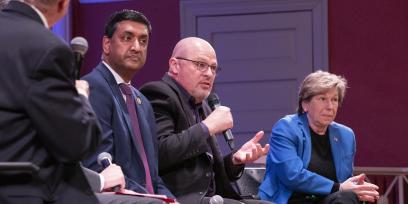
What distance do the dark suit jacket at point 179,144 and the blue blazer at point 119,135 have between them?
0.12 meters

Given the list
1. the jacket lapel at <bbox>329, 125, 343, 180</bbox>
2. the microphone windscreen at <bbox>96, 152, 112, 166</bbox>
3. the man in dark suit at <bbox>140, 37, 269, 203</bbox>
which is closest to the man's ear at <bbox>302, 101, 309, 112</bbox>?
the jacket lapel at <bbox>329, 125, 343, 180</bbox>

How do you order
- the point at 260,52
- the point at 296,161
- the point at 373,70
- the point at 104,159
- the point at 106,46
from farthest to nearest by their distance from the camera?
1. the point at 260,52
2. the point at 373,70
3. the point at 296,161
4. the point at 106,46
5. the point at 104,159

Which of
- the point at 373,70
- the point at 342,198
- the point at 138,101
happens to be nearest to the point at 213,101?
the point at 138,101

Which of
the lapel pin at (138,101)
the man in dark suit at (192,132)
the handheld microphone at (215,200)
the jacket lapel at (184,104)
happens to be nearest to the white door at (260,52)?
the man in dark suit at (192,132)

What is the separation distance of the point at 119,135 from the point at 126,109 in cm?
15

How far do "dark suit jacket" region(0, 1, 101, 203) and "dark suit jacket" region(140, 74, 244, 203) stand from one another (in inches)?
46.2

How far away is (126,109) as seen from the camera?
2.86 meters

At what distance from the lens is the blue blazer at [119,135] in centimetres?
273

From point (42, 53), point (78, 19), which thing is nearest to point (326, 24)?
point (78, 19)

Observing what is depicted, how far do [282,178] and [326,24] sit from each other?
8.79ft

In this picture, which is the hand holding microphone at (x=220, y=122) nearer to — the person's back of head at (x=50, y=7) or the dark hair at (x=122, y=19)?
the dark hair at (x=122, y=19)

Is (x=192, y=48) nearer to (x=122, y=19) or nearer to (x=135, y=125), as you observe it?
(x=122, y=19)

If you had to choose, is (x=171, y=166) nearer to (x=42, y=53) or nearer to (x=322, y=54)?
(x=42, y=53)

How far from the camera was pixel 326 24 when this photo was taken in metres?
6.06
